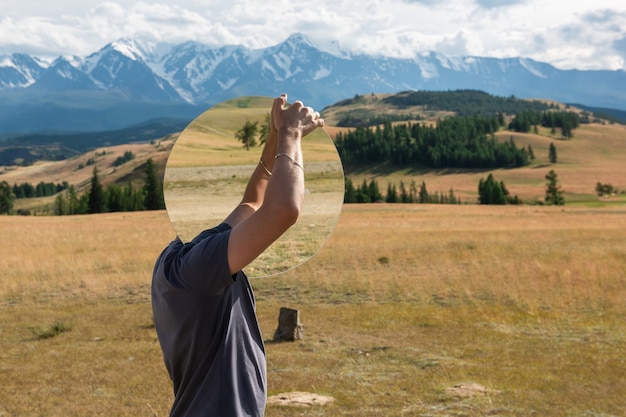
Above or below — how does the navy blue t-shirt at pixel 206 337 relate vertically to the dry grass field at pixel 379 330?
above

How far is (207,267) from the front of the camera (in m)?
3.07

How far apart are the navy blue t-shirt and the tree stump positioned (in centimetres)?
1467

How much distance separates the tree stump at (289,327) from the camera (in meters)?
18.2

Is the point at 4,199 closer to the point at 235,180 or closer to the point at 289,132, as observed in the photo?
the point at 235,180

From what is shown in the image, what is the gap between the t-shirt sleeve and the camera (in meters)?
3.05

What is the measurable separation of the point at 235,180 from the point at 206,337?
1.37 metres

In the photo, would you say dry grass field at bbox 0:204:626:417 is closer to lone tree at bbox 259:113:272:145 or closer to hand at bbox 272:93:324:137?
lone tree at bbox 259:113:272:145

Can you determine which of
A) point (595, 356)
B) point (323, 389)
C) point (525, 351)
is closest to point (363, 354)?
point (323, 389)

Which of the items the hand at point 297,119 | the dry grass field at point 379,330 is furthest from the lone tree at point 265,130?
the dry grass field at point 379,330

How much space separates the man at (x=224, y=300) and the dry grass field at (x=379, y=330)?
9397mm

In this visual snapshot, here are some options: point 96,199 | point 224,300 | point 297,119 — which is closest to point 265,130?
point 297,119

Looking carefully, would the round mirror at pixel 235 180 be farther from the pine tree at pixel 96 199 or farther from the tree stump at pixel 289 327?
the pine tree at pixel 96 199

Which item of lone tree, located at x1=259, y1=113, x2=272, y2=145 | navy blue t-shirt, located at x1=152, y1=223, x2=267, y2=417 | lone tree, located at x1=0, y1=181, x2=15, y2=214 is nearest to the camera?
navy blue t-shirt, located at x1=152, y1=223, x2=267, y2=417

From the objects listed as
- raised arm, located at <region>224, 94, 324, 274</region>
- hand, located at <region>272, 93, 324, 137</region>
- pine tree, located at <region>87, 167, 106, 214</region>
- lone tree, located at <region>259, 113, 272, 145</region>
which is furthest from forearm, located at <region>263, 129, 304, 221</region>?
pine tree, located at <region>87, 167, 106, 214</region>
